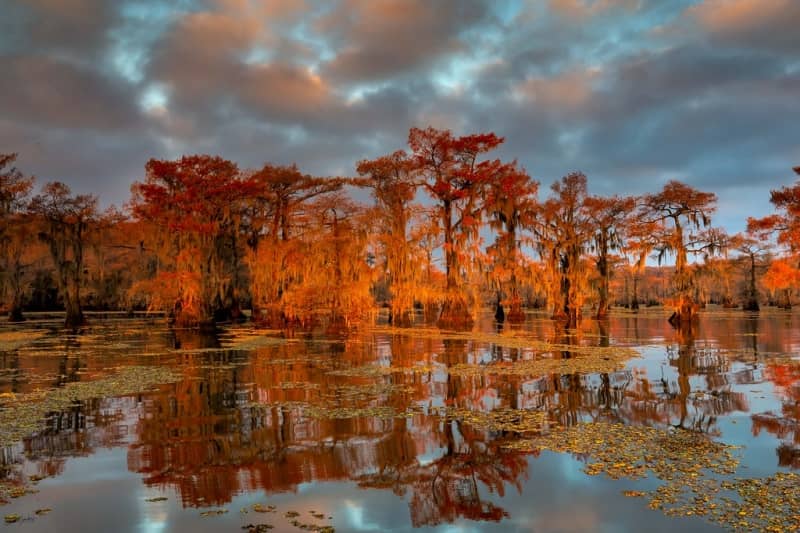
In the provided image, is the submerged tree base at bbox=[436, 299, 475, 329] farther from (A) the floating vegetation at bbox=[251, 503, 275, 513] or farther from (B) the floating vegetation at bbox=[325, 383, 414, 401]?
(A) the floating vegetation at bbox=[251, 503, 275, 513]

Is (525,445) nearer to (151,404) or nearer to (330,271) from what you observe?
(151,404)

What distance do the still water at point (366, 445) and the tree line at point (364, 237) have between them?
15.7 meters

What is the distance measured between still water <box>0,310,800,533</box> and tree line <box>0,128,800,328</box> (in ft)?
51.4

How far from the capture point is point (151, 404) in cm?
1084

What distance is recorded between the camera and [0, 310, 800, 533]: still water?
5617mm

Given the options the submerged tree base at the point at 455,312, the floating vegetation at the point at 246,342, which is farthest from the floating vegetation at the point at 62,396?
the submerged tree base at the point at 455,312

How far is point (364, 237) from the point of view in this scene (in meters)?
32.5

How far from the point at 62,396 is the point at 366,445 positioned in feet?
25.0

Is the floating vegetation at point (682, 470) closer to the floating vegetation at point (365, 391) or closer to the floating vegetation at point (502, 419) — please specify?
the floating vegetation at point (502, 419)

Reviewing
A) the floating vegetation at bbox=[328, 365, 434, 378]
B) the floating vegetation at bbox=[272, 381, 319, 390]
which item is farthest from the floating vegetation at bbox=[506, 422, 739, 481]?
the floating vegetation at bbox=[328, 365, 434, 378]

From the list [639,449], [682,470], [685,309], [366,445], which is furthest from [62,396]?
[685,309]

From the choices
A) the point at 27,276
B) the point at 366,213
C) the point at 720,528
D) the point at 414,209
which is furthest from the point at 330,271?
the point at 27,276

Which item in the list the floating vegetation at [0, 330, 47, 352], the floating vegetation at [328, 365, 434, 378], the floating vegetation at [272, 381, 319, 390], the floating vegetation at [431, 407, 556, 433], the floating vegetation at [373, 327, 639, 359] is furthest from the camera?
the floating vegetation at [0, 330, 47, 352]

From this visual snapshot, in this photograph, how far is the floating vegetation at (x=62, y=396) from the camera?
896 cm
